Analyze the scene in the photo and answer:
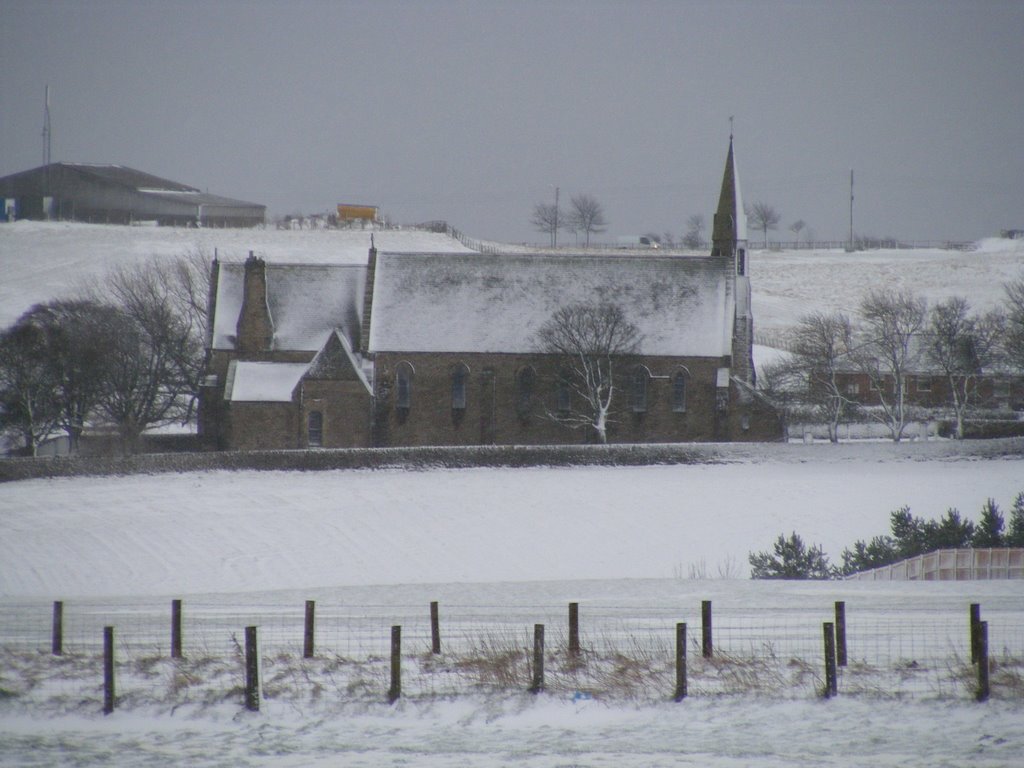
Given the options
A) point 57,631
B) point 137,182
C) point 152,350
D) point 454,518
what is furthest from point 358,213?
point 57,631

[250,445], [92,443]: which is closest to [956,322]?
[250,445]

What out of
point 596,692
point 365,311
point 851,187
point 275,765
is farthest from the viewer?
point 851,187

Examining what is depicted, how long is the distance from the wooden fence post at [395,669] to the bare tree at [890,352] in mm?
46774

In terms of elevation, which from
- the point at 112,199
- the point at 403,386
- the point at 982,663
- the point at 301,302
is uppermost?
the point at 112,199

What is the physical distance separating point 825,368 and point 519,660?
49030mm

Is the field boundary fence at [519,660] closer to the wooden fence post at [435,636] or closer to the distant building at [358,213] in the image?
the wooden fence post at [435,636]

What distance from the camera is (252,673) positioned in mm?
14102

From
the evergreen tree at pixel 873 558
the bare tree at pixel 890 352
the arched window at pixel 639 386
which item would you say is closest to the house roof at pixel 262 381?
the arched window at pixel 639 386

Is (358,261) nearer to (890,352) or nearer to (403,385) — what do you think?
(403,385)

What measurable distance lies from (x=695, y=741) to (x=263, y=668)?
18.7 ft

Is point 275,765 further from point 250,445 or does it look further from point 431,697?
point 250,445

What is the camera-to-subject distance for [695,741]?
1283 cm

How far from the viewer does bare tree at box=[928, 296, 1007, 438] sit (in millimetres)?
59000

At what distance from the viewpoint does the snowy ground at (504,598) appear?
1302cm
